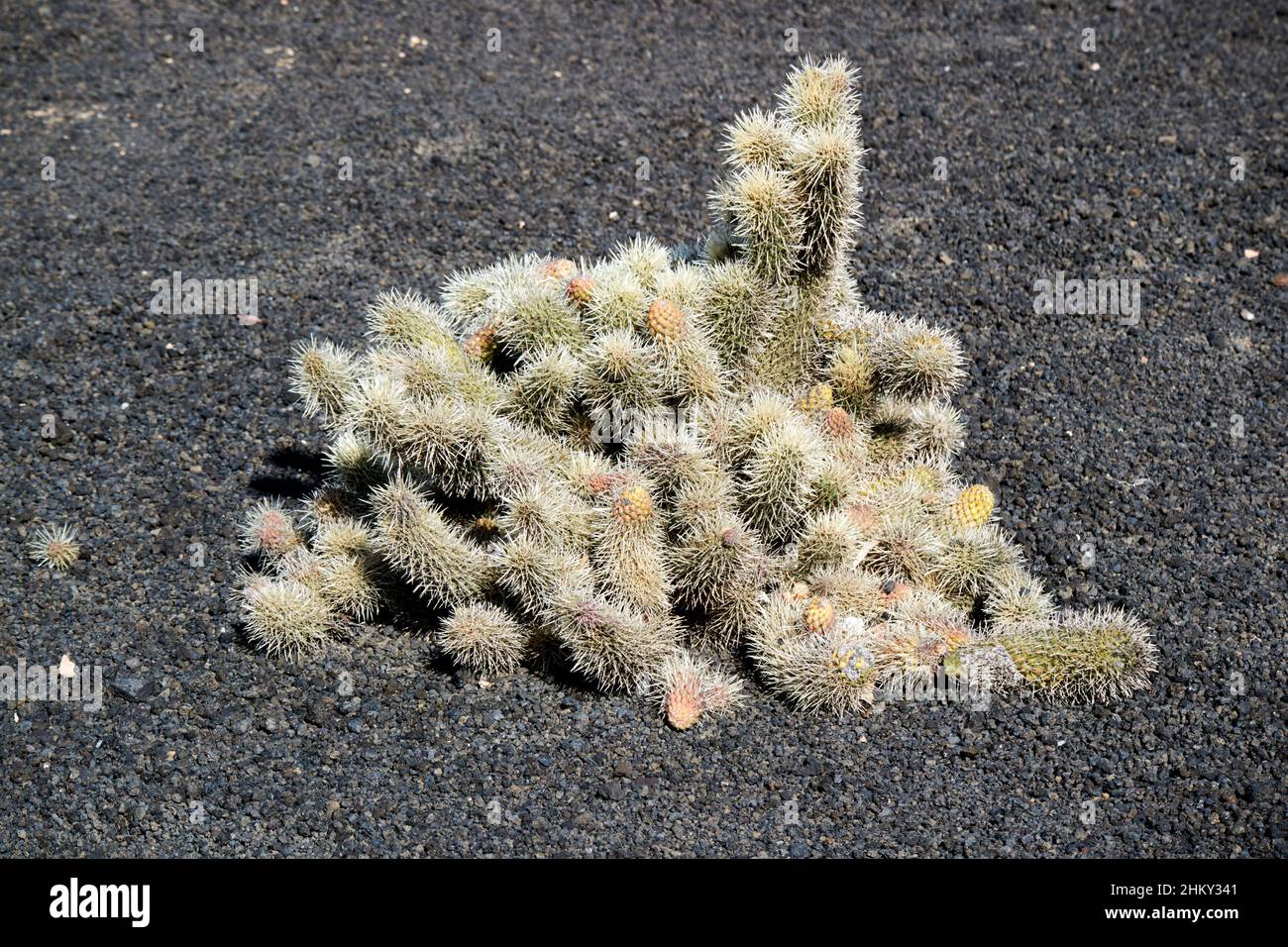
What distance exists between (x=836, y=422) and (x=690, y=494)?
791 mm

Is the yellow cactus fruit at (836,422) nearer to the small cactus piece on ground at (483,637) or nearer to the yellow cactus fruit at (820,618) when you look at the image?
the yellow cactus fruit at (820,618)

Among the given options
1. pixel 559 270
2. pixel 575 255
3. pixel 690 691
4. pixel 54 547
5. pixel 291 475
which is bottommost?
pixel 690 691

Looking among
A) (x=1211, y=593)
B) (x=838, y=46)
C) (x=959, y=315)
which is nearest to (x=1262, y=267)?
(x=959, y=315)

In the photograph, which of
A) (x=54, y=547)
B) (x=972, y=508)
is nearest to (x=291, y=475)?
(x=54, y=547)

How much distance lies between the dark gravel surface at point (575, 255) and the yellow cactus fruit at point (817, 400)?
0.96 meters

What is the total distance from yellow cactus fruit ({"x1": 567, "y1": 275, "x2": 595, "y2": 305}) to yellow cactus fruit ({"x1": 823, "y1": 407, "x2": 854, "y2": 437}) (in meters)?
0.97

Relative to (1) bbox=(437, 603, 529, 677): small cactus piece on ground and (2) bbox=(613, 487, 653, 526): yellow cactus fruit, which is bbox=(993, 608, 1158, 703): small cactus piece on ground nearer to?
(2) bbox=(613, 487, 653, 526): yellow cactus fruit

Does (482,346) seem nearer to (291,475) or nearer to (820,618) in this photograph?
(291,475)

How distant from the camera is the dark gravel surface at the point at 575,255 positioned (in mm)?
4051

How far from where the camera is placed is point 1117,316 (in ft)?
20.7

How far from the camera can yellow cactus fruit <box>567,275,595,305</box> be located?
4598 mm

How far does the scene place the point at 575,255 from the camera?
22.4ft

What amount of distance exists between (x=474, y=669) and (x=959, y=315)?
123 inches

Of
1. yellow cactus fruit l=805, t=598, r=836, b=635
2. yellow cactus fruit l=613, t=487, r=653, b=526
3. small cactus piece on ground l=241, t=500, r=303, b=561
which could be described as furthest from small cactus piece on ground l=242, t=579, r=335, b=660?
yellow cactus fruit l=805, t=598, r=836, b=635
